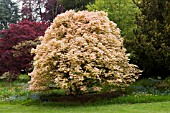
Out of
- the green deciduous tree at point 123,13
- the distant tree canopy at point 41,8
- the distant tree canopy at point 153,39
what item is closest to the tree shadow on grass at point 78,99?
the distant tree canopy at point 153,39

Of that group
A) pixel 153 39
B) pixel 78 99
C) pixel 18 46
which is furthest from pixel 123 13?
pixel 78 99

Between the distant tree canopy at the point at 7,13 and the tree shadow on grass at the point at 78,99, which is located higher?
the distant tree canopy at the point at 7,13

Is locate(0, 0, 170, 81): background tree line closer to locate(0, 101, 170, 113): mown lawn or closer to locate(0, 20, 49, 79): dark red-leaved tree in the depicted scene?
locate(0, 20, 49, 79): dark red-leaved tree

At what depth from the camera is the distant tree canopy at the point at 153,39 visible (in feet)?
49.7

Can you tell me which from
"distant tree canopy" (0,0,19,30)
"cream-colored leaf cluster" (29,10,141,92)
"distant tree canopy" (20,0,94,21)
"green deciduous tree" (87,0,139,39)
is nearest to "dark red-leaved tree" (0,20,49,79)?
"green deciduous tree" (87,0,139,39)

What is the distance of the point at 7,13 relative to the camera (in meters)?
49.8

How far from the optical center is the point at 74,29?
13977mm

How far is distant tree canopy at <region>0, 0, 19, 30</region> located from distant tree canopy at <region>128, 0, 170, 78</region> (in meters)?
35.3

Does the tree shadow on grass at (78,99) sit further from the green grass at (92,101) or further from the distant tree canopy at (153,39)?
the distant tree canopy at (153,39)

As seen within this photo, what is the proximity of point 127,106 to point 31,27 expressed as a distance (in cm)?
1227

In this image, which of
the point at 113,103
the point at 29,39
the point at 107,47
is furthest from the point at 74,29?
the point at 29,39

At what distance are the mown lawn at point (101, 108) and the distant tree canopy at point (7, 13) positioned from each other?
125 ft

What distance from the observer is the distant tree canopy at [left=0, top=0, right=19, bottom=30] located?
4905cm

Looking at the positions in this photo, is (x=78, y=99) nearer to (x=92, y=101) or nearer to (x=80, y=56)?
(x=92, y=101)
